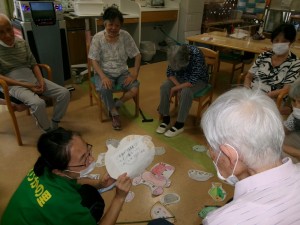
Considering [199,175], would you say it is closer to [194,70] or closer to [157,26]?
[194,70]

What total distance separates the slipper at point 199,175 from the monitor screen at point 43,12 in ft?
7.54

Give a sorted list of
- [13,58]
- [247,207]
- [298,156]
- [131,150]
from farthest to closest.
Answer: [13,58], [298,156], [131,150], [247,207]

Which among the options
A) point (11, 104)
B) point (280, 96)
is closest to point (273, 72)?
point (280, 96)

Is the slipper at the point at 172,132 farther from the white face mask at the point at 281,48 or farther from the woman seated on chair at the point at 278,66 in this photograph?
the white face mask at the point at 281,48

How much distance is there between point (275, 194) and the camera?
0.68 meters

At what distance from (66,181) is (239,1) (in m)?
6.39

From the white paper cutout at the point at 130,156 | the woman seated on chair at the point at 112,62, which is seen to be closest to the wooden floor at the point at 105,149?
the woman seated on chair at the point at 112,62

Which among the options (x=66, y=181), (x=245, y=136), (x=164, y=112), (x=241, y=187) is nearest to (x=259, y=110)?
(x=245, y=136)

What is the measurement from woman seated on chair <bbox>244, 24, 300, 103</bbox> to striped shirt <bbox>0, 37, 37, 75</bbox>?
221 cm

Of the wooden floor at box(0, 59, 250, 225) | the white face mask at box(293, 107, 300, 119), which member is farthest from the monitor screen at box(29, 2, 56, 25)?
the white face mask at box(293, 107, 300, 119)

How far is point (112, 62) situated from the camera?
8.61 ft

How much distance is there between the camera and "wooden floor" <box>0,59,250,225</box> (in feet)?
5.61

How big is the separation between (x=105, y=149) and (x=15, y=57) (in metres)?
1.24

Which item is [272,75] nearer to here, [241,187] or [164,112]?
[164,112]
